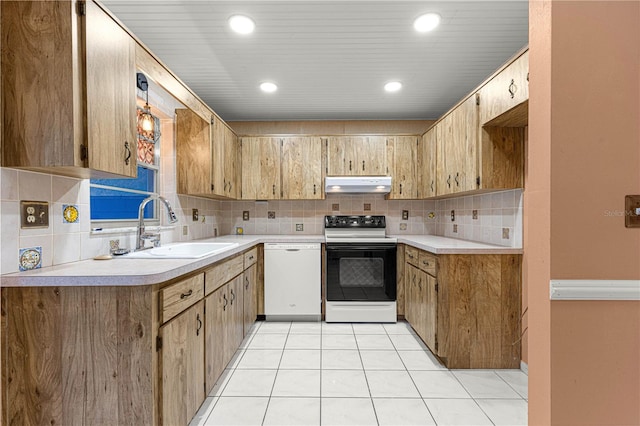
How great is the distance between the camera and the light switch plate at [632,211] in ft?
3.37

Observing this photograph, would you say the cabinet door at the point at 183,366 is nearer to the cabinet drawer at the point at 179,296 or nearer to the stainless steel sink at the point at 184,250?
the cabinet drawer at the point at 179,296

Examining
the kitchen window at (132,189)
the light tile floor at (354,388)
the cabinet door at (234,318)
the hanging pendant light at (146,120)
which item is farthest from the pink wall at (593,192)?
the hanging pendant light at (146,120)

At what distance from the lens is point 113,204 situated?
2.08m

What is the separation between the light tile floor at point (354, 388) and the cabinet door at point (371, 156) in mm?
1876

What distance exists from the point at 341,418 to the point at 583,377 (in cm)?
120

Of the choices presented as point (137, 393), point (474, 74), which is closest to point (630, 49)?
point (474, 74)

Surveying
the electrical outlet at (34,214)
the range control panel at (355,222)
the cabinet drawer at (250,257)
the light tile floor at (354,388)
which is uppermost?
the electrical outlet at (34,214)

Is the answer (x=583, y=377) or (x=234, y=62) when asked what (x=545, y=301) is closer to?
(x=583, y=377)

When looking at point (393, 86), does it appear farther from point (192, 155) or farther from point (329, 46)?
point (192, 155)

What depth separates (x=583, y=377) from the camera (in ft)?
Result: 3.42

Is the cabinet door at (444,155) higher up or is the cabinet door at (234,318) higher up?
the cabinet door at (444,155)

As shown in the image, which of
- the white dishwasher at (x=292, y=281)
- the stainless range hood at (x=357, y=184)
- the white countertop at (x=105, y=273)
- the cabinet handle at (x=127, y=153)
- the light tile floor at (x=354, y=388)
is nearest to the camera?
the white countertop at (x=105, y=273)

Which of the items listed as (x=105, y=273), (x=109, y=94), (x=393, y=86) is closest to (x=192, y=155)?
(x=109, y=94)

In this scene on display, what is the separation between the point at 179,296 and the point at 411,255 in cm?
220
